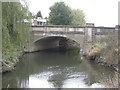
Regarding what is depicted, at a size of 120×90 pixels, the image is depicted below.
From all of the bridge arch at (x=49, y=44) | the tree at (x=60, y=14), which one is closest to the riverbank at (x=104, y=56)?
the bridge arch at (x=49, y=44)

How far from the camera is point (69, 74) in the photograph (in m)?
18.9

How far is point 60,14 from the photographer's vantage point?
42.1 metres

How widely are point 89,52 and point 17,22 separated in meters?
12.3

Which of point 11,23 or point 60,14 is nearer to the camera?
point 11,23

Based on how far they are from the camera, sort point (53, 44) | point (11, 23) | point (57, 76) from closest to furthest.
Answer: point (11, 23) < point (57, 76) < point (53, 44)

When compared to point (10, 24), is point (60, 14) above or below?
above

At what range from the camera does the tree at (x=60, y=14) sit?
138ft

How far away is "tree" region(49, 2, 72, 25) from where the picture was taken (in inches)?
1661

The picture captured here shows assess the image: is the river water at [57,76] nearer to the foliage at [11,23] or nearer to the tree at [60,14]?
the foliage at [11,23]

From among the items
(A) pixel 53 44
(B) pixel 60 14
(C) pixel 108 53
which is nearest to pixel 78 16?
(B) pixel 60 14

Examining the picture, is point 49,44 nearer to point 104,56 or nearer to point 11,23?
point 104,56

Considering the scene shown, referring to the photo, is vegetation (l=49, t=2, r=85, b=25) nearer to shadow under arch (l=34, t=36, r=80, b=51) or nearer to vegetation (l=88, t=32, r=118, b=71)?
shadow under arch (l=34, t=36, r=80, b=51)

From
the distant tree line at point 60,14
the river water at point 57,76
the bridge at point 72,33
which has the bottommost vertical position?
the river water at point 57,76

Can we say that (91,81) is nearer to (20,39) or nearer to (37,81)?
(37,81)
